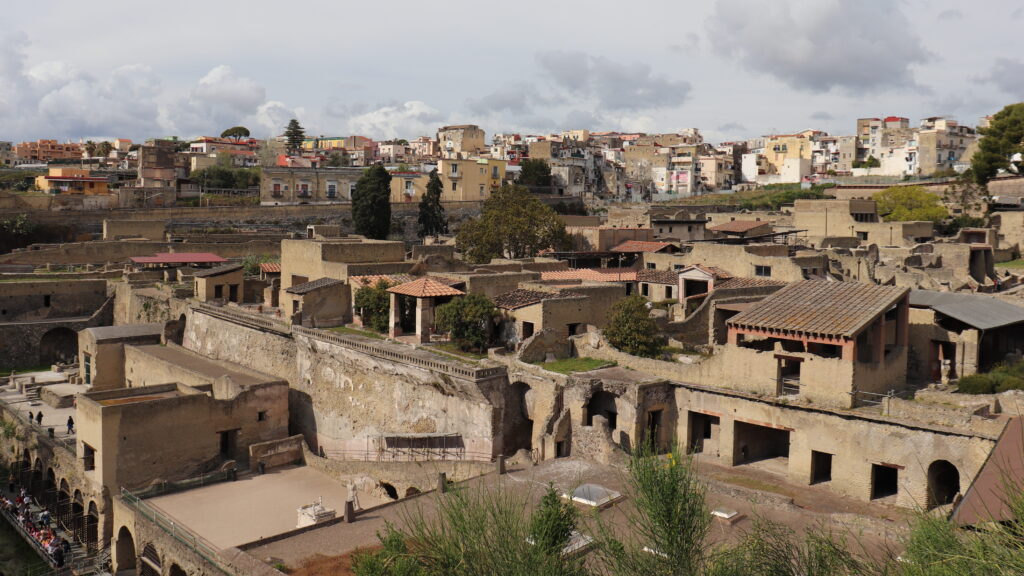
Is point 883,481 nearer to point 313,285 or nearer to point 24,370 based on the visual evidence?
point 313,285

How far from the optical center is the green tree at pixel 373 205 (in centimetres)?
5406

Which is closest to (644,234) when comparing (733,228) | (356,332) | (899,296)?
(733,228)

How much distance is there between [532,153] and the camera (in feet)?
309

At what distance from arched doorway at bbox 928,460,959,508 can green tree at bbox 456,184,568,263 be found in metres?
27.9

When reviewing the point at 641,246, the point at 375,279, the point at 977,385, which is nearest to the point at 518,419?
the point at 375,279

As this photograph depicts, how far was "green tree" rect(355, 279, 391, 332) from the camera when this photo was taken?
3206 centimetres

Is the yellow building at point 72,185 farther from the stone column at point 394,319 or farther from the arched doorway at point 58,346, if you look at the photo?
the stone column at point 394,319

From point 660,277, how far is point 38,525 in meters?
24.1

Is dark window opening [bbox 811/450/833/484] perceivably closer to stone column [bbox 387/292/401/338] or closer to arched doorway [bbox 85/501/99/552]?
stone column [bbox 387/292/401/338]

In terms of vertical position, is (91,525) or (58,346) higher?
(58,346)

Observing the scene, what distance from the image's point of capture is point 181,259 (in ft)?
156

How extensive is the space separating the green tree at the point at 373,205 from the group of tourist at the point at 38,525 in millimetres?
28263

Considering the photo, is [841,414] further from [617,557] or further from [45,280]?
[45,280]

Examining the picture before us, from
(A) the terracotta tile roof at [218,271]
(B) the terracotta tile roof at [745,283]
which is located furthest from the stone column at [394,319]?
(A) the terracotta tile roof at [218,271]
